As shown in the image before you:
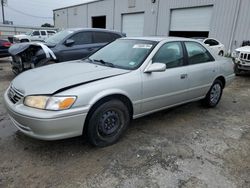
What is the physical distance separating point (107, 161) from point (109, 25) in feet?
74.5

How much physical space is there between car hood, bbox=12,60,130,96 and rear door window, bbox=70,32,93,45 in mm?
3529

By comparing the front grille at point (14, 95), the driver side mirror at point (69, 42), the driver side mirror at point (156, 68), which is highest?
the driver side mirror at point (69, 42)

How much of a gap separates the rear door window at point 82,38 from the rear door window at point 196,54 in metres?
3.78

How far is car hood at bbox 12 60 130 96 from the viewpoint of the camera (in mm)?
2627

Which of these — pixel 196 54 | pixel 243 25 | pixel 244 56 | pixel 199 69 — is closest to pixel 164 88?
pixel 199 69

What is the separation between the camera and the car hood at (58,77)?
8.62ft

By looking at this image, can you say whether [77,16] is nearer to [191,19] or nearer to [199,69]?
[191,19]

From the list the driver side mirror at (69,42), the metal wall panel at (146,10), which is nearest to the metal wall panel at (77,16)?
the metal wall panel at (146,10)

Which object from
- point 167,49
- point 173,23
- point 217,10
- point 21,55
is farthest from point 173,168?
point 173,23

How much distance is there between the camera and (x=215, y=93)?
4.75 meters

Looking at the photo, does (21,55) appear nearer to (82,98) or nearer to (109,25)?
(82,98)

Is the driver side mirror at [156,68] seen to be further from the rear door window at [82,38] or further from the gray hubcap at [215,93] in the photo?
the rear door window at [82,38]

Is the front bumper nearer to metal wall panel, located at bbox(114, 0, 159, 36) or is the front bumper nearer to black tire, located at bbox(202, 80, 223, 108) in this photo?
black tire, located at bbox(202, 80, 223, 108)

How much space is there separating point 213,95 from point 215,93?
2.9 inches
